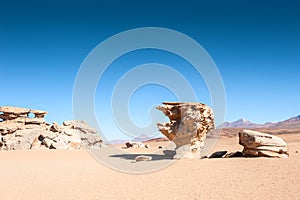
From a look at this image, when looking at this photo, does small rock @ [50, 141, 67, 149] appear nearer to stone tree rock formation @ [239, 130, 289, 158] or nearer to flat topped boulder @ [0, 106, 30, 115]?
flat topped boulder @ [0, 106, 30, 115]

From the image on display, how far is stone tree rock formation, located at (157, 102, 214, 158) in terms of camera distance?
67.6 ft

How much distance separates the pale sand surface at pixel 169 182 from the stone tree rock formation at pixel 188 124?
13.5 feet

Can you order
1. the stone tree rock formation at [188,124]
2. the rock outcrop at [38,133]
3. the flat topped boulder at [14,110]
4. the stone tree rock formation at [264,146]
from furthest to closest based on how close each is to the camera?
the flat topped boulder at [14,110]
the rock outcrop at [38,133]
the stone tree rock formation at [188,124]
the stone tree rock formation at [264,146]

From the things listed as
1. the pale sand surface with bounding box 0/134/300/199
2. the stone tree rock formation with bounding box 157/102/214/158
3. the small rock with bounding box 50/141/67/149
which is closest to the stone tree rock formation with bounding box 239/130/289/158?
the pale sand surface with bounding box 0/134/300/199

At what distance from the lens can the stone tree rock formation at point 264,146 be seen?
1841cm

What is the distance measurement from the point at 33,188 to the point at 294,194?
30.6 feet

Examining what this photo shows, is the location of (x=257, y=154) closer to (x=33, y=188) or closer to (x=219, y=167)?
(x=219, y=167)

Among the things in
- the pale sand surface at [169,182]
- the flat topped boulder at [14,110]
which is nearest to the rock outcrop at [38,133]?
the flat topped boulder at [14,110]

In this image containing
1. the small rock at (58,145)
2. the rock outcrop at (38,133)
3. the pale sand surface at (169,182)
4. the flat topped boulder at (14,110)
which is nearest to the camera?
the pale sand surface at (169,182)

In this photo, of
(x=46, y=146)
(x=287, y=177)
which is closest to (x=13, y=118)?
(x=46, y=146)

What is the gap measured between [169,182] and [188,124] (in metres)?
9.17

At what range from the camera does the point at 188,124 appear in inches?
823

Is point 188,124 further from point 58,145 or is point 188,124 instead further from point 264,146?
point 58,145

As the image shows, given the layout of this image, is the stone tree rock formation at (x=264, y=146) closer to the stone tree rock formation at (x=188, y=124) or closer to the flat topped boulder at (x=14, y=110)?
the stone tree rock formation at (x=188, y=124)
